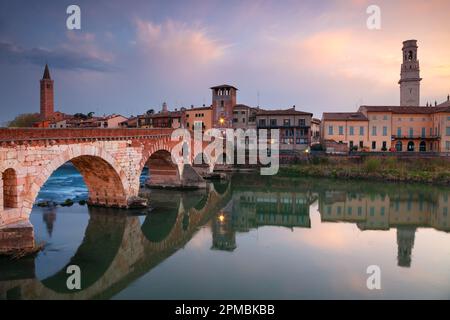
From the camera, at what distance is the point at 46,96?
7744cm

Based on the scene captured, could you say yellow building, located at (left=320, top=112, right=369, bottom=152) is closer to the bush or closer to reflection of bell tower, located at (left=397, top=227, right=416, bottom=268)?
the bush

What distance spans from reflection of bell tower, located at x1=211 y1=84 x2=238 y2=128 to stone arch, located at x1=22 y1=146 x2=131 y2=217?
30319mm

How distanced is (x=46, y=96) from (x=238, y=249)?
7304 centimetres

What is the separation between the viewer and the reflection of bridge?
40.8 feet

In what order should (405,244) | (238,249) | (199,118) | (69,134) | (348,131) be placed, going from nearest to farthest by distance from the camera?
(69,134) < (238,249) < (405,244) < (348,131) < (199,118)

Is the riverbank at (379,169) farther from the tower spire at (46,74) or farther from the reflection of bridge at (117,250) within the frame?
the tower spire at (46,74)

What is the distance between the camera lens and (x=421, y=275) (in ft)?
A: 45.5

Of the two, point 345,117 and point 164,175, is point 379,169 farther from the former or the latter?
point 164,175

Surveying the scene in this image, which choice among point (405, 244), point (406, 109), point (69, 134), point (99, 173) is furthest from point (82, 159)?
point (406, 109)

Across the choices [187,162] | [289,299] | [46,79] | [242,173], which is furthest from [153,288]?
[46,79]
